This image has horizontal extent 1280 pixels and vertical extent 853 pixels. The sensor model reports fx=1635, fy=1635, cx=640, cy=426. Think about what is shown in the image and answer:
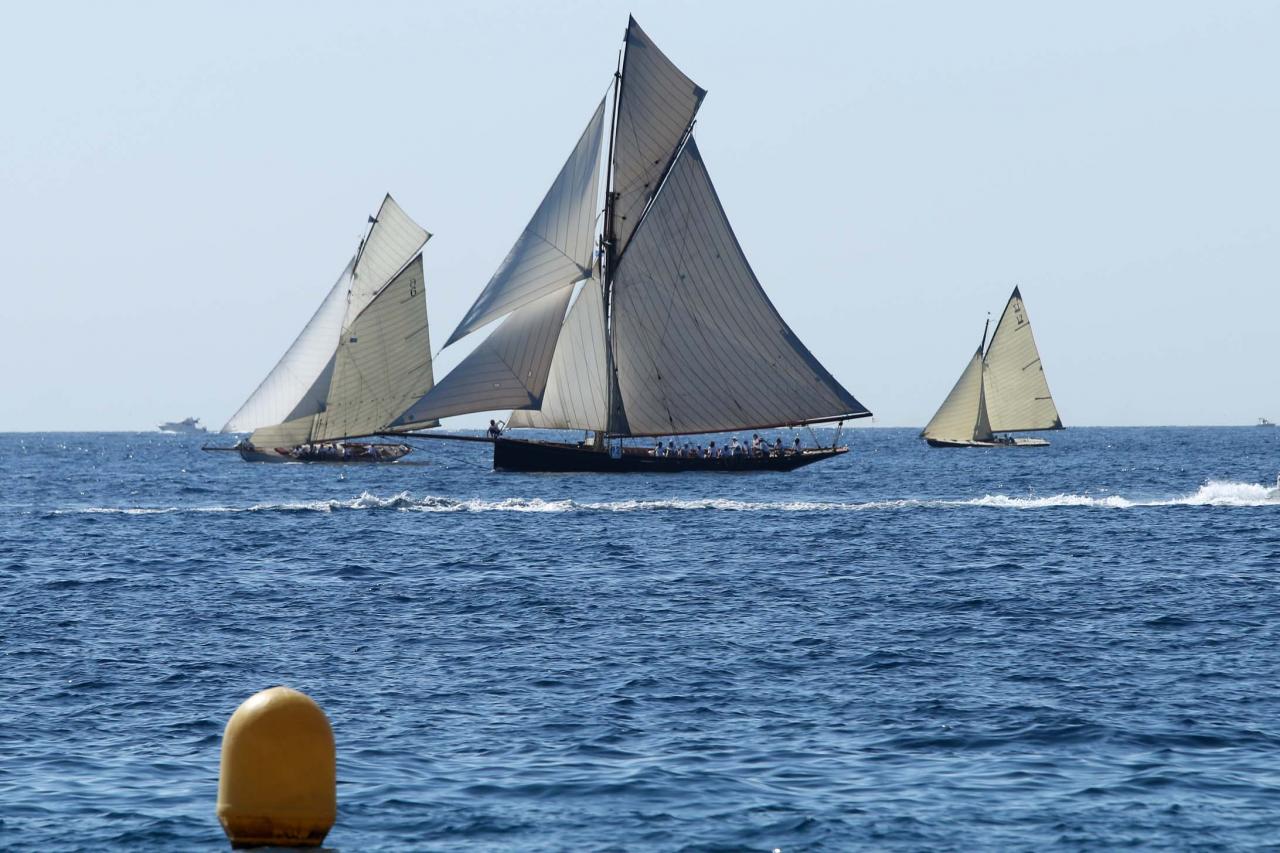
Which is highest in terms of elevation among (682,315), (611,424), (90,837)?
(682,315)

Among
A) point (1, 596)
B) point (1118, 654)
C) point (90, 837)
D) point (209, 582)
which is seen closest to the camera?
point (90, 837)

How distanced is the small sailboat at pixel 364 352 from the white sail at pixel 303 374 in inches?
2.6

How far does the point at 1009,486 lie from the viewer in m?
90.3

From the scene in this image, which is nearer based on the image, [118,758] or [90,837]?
[90,837]

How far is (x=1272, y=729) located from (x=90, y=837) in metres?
14.3

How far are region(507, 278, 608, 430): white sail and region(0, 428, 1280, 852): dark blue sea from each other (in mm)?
23626

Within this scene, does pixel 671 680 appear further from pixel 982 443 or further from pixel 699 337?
pixel 982 443

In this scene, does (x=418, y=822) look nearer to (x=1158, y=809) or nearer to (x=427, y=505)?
A: (x=1158, y=809)

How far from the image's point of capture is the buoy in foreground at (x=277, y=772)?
1133cm

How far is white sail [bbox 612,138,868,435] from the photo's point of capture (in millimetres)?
76812

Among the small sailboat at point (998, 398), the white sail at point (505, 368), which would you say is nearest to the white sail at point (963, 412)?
the small sailboat at point (998, 398)

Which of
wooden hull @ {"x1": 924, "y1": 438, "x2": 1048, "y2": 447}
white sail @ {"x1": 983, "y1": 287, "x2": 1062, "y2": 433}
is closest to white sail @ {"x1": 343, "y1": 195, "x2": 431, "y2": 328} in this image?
white sail @ {"x1": 983, "y1": 287, "x2": 1062, "y2": 433}

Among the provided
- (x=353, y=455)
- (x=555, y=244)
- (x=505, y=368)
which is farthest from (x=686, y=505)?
(x=353, y=455)

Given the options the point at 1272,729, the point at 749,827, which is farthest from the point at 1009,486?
the point at 749,827
